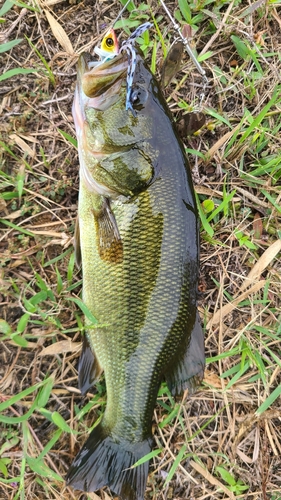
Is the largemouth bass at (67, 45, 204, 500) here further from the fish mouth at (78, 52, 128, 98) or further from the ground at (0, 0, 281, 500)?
the ground at (0, 0, 281, 500)

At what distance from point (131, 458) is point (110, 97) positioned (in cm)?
204

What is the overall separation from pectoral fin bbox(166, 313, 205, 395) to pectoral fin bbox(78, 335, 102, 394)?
0.44 metres

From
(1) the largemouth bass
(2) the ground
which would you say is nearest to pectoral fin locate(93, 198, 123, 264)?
(1) the largemouth bass

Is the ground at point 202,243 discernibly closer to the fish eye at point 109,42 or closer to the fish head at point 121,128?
the fish head at point 121,128

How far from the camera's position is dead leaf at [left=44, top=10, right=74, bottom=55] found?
264 centimetres

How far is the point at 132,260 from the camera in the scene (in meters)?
2.13

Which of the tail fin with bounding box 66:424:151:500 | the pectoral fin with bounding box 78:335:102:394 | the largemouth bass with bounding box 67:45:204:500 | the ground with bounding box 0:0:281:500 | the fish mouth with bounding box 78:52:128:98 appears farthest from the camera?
the ground with bounding box 0:0:281:500

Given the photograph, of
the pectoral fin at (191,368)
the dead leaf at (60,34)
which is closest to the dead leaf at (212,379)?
the pectoral fin at (191,368)

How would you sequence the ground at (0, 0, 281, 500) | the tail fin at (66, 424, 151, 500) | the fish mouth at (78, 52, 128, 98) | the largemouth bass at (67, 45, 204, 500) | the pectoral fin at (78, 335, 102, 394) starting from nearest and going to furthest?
the fish mouth at (78, 52, 128, 98) < the largemouth bass at (67, 45, 204, 500) < the tail fin at (66, 424, 151, 500) < the pectoral fin at (78, 335, 102, 394) < the ground at (0, 0, 281, 500)

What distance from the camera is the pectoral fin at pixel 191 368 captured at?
2309 millimetres

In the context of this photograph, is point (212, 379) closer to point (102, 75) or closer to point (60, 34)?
point (102, 75)

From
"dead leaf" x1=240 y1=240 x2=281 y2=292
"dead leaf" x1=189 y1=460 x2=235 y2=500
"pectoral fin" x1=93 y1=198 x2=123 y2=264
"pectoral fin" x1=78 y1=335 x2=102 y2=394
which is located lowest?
"dead leaf" x1=189 y1=460 x2=235 y2=500

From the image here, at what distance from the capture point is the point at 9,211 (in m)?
2.58

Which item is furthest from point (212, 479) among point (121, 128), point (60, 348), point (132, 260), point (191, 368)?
point (121, 128)
